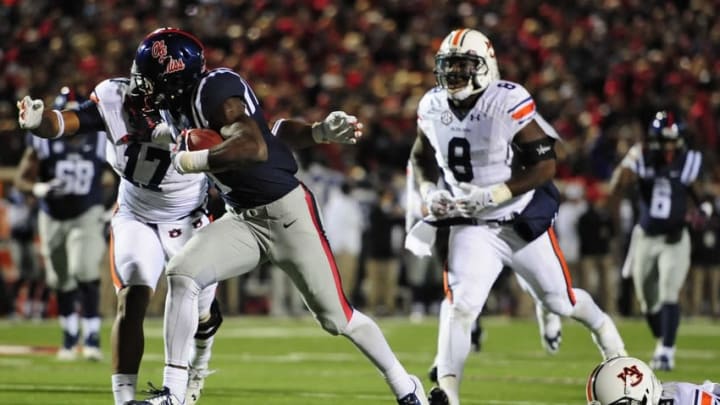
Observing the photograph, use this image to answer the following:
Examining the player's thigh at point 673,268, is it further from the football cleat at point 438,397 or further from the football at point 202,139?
the football at point 202,139

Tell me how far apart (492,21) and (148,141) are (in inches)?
588

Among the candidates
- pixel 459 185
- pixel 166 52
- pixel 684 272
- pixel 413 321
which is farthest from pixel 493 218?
pixel 413 321

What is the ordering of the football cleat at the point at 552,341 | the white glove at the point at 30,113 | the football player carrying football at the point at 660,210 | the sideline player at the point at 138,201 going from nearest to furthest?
the white glove at the point at 30,113
the sideline player at the point at 138,201
the football cleat at the point at 552,341
the football player carrying football at the point at 660,210

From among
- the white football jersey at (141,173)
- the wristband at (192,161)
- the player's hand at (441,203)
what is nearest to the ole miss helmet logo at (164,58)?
the wristband at (192,161)

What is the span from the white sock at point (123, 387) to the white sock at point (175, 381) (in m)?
0.48

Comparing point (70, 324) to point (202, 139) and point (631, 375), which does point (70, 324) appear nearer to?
point (202, 139)

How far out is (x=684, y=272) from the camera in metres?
10.9

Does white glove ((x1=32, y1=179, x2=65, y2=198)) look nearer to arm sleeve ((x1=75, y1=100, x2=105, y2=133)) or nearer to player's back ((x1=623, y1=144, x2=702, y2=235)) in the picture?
arm sleeve ((x1=75, y1=100, x2=105, y2=133))

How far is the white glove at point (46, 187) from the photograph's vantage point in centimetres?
1100

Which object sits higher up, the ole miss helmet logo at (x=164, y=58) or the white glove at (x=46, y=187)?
the ole miss helmet logo at (x=164, y=58)

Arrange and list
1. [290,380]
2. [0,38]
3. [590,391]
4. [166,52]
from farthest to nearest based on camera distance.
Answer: [0,38], [290,380], [166,52], [590,391]

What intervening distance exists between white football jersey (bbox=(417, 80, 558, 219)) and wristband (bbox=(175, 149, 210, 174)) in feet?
6.10

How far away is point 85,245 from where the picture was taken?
1114 centimetres

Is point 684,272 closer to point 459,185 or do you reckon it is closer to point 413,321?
point 459,185
